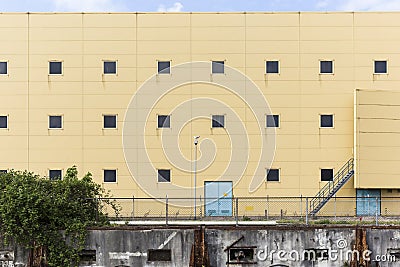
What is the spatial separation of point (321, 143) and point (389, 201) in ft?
18.4

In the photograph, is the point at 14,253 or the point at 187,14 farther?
the point at 187,14

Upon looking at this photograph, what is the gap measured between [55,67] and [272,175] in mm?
16020

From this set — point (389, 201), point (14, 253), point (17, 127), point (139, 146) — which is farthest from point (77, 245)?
point (389, 201)

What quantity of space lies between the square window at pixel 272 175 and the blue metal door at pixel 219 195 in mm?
2576

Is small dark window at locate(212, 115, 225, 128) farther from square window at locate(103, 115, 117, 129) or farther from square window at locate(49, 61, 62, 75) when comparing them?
square window at locate(49, 61, 62, 75)

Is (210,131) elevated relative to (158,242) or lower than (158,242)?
elevated

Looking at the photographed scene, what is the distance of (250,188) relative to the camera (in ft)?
108

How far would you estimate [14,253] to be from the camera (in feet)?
55.6

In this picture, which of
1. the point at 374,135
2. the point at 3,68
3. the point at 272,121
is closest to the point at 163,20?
the point at 272,121

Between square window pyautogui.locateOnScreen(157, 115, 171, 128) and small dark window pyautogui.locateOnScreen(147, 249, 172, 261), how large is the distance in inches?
664

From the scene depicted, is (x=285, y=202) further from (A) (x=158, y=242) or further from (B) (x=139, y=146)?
(A) (x=158, y=242)

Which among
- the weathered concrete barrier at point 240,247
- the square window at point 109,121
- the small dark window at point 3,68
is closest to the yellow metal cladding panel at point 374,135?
the weathered concrete barrier at point 240,247

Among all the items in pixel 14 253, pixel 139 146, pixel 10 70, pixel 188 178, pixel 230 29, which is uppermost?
pixel 230 29

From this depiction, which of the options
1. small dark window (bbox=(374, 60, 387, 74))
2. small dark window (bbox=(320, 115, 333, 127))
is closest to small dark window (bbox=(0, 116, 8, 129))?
small dark window (bbox=(320, 115, 333, 127))
